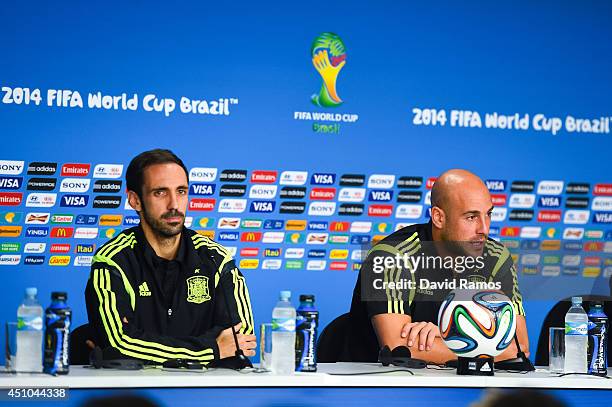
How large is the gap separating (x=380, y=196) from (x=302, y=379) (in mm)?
2629

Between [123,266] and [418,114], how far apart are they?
2.50m

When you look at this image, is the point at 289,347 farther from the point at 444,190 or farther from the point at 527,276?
the point at 527,276

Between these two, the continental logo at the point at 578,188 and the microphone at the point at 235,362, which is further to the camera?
the continental logo at the point at 578,188

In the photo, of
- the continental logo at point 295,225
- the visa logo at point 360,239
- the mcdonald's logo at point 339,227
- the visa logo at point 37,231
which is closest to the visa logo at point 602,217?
the visa logo at point 360,239

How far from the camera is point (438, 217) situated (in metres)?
4.49

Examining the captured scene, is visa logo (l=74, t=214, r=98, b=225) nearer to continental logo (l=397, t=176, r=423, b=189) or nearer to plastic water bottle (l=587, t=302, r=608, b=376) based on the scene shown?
continental logo (l=397, t=176, r=423, b=189)

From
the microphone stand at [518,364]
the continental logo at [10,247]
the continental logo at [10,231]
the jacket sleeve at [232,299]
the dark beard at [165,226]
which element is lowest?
the microphone stand at [518,364]

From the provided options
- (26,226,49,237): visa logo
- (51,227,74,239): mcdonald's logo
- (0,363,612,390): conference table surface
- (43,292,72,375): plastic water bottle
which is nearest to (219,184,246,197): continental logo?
(51,227,74,239): mcdonald's logo

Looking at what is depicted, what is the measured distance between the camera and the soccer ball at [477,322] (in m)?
3.57

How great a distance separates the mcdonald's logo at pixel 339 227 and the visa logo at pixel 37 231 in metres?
1.53

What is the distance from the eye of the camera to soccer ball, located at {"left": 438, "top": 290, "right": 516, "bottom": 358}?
357cm

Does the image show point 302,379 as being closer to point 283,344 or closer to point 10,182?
point 283,344

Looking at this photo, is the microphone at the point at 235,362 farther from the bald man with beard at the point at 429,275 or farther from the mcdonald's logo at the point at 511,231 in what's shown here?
the mcdonald's logo at the point at 511,231

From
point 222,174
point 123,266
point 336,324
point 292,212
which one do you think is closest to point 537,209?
point 292,212
